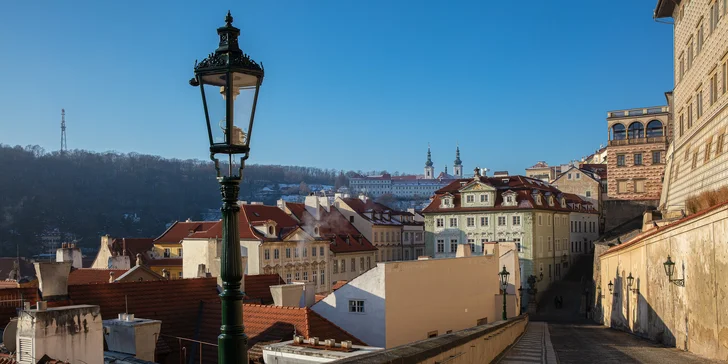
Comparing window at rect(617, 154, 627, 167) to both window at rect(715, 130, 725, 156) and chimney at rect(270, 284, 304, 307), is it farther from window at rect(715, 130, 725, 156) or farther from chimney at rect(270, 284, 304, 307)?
chimney at rect(270, 284, 304, 307)

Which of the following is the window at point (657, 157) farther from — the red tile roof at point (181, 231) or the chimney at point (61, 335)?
the chimney at point (61, 335)

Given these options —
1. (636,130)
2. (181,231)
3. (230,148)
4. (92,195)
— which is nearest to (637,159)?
(636,130)

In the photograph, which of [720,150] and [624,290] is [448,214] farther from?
[720,150]

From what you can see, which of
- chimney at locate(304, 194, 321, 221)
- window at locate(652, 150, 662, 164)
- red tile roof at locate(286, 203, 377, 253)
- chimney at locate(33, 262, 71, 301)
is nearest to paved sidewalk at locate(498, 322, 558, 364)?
chimney at locate(33, 262, 71, 301)

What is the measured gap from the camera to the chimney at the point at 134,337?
13.4m

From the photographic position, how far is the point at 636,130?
58844 mm

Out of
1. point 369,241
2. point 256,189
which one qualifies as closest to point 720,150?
point 369,241

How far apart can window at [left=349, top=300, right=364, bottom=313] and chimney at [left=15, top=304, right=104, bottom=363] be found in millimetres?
9608

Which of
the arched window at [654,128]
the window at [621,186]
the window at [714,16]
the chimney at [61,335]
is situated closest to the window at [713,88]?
the window at [714,16]

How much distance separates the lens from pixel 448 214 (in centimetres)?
5603

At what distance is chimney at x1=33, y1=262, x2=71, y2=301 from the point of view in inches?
655

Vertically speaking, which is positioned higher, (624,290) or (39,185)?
(39,185)

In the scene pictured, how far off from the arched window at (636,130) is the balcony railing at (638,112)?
1.03 m

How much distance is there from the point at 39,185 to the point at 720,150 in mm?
115175
